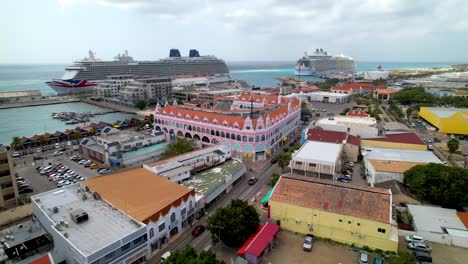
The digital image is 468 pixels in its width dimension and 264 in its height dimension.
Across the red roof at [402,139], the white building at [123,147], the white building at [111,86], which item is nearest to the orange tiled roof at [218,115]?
the white building at [123,147]

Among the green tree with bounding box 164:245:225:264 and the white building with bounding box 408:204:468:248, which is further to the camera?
the white building with bounding box 408:204:468:248

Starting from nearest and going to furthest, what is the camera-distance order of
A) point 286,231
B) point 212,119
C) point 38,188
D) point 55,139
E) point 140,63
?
point 286,231 → point 38,188 → point 212,119 → point 55,139 → point 140,63

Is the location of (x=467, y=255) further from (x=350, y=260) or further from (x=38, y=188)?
(x=38, y=188)

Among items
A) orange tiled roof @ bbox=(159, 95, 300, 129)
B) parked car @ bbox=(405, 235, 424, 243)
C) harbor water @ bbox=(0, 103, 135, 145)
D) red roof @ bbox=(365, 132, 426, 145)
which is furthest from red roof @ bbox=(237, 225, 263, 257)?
harbor water @ bbox=(0, 103, 135, 145)

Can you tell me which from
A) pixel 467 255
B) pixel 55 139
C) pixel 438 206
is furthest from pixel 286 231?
pixel 55 139

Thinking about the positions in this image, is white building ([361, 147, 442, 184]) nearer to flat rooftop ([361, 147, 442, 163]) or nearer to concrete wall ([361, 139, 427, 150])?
flat rooftop ([361, 147, 442, 163])
